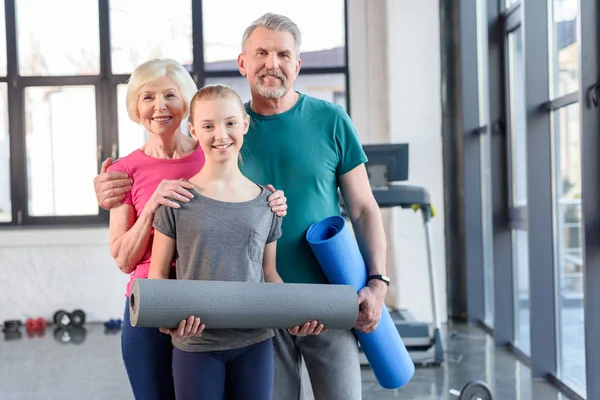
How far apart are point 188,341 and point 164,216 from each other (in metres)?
0.29

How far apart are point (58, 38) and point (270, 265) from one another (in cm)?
561

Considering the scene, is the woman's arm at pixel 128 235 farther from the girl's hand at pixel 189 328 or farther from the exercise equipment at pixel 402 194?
the exercise equipment at pixel 402 194

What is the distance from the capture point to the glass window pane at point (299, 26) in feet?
21.9

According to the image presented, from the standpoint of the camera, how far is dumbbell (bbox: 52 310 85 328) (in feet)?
20.6

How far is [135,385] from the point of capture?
185 cm

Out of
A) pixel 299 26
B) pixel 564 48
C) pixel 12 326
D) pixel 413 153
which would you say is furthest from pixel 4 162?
pixel 564 48

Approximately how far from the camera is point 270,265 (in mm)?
1846

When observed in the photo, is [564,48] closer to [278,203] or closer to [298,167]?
[298,167]

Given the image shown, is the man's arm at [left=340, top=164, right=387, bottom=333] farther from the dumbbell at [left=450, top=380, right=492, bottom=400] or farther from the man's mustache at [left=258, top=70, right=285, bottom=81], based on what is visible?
the dumbbell at [left=450, top=380, right=492, bottom=400]

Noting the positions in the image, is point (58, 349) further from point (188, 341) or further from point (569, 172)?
point (188, 341)

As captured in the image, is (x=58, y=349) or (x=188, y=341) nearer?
(x=188, y=341)

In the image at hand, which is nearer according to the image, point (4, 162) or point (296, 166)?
point (296, 166)

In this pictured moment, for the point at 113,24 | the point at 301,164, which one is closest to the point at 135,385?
the point at 301,164

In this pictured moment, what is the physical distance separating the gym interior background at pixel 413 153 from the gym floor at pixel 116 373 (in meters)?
0.02
